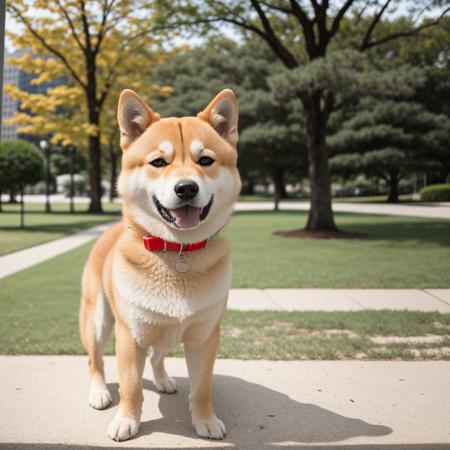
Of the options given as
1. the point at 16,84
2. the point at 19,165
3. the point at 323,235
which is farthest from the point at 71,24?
the point at 323,235

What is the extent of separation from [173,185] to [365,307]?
13.7 feet

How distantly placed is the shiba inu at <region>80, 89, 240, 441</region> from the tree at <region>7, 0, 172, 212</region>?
19.4m

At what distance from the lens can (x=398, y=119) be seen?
96.7 feet

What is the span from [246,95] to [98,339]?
2554cm

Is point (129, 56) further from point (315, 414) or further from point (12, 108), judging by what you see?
point (315, 414)

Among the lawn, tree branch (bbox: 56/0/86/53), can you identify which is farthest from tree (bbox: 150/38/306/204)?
the lawn

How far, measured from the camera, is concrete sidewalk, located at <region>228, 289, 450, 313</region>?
18.8 ft

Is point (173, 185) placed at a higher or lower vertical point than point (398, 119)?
lower

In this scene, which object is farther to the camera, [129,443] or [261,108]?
[261,108]

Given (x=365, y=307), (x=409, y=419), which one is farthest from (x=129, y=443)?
(x=365, y=307)

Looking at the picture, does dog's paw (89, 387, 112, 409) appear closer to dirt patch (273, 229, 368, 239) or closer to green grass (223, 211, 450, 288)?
green grass (223, 211, 450, 288)

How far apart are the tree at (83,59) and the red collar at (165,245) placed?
19435 millimetres

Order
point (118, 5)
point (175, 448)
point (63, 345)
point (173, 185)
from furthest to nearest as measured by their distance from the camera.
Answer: point (118, 5)
point (63, 345)
point (175, 448)
point (173, 185)

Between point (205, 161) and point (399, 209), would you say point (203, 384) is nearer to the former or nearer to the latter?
point (205, 161)
